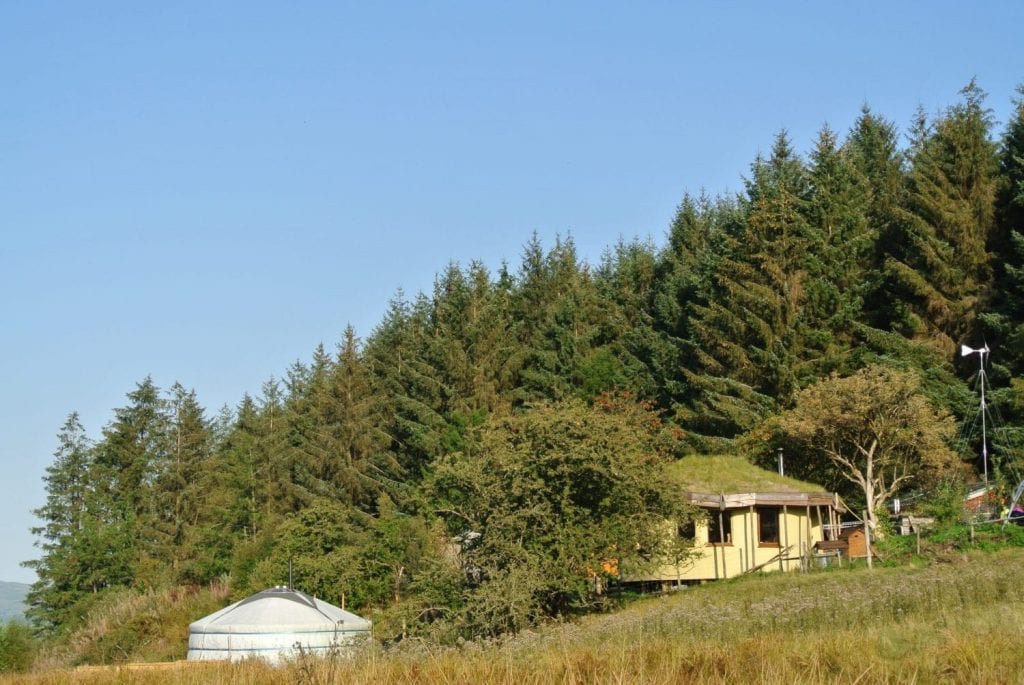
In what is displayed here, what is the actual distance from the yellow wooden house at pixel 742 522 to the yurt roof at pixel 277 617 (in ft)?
27.8

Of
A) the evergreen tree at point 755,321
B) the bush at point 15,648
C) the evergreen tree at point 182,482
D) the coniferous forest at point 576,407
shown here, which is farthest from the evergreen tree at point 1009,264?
the evergreen tree at point 182,482

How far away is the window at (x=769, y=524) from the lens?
32.2 metres

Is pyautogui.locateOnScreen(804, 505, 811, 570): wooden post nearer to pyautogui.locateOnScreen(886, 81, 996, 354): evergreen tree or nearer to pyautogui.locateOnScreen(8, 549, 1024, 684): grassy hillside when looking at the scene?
pyautogui.locateOnScreen(8, 549, 1024, 684): grassy hillside

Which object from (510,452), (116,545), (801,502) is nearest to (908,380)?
(801,502)

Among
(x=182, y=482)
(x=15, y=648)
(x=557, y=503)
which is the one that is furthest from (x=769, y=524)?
(x=182, y=482)

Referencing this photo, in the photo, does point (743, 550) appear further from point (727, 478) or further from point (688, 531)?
point (727, 478)

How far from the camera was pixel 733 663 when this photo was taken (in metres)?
10.1

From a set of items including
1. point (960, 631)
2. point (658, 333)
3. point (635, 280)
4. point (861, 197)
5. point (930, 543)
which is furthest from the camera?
point (635, 280)

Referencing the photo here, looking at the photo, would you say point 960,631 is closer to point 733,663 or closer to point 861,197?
point 733,663

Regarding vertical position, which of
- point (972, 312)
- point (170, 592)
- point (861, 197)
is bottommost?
point (170, 592)

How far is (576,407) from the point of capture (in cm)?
2733

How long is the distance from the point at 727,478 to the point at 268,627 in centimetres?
1344

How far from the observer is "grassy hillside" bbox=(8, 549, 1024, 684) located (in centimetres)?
962

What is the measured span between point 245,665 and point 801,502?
931 inches
